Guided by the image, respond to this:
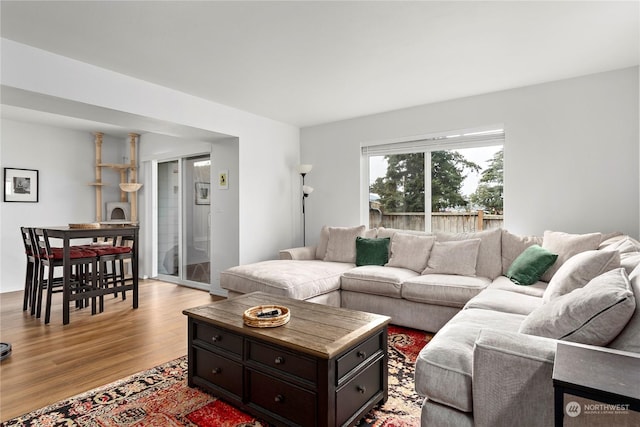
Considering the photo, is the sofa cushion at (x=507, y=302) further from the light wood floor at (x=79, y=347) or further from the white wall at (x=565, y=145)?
the light wood floor at (x=79, y=347)

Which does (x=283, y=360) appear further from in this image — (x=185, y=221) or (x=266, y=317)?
(x=185, y=221)

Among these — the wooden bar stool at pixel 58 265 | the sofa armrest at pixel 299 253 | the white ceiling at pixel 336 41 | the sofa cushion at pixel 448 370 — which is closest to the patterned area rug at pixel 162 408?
the sofa cushion at pixel 448 370

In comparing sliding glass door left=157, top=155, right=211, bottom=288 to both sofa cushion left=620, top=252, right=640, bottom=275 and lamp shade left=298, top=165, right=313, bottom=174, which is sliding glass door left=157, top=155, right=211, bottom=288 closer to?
lamp shade left=298, top=165, right=313, bottom=174

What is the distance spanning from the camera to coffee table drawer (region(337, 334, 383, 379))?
68.4 inches

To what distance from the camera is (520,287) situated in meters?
2.89

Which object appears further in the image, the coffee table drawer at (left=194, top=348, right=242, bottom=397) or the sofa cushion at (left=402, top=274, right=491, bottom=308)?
the sofa cushion at (left=402, top=274, right=491, bottom=308)

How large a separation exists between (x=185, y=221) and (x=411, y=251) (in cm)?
359

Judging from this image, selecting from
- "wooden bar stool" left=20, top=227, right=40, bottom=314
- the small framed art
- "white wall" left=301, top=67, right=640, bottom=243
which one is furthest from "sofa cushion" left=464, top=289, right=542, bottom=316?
"wooden bar stool" left=20, top=227, right=40, bottom=314

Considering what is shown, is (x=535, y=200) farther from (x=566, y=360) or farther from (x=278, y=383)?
(x=278, y=383)

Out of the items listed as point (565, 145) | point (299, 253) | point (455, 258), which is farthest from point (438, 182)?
point (299, 253)

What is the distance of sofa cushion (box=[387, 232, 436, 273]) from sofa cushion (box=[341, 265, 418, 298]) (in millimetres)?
96

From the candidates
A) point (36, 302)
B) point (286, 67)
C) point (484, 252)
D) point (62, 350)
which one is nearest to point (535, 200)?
point (484, 252)

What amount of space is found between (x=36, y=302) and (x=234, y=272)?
7.95 ft

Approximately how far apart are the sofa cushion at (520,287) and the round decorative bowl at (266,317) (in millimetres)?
1877
